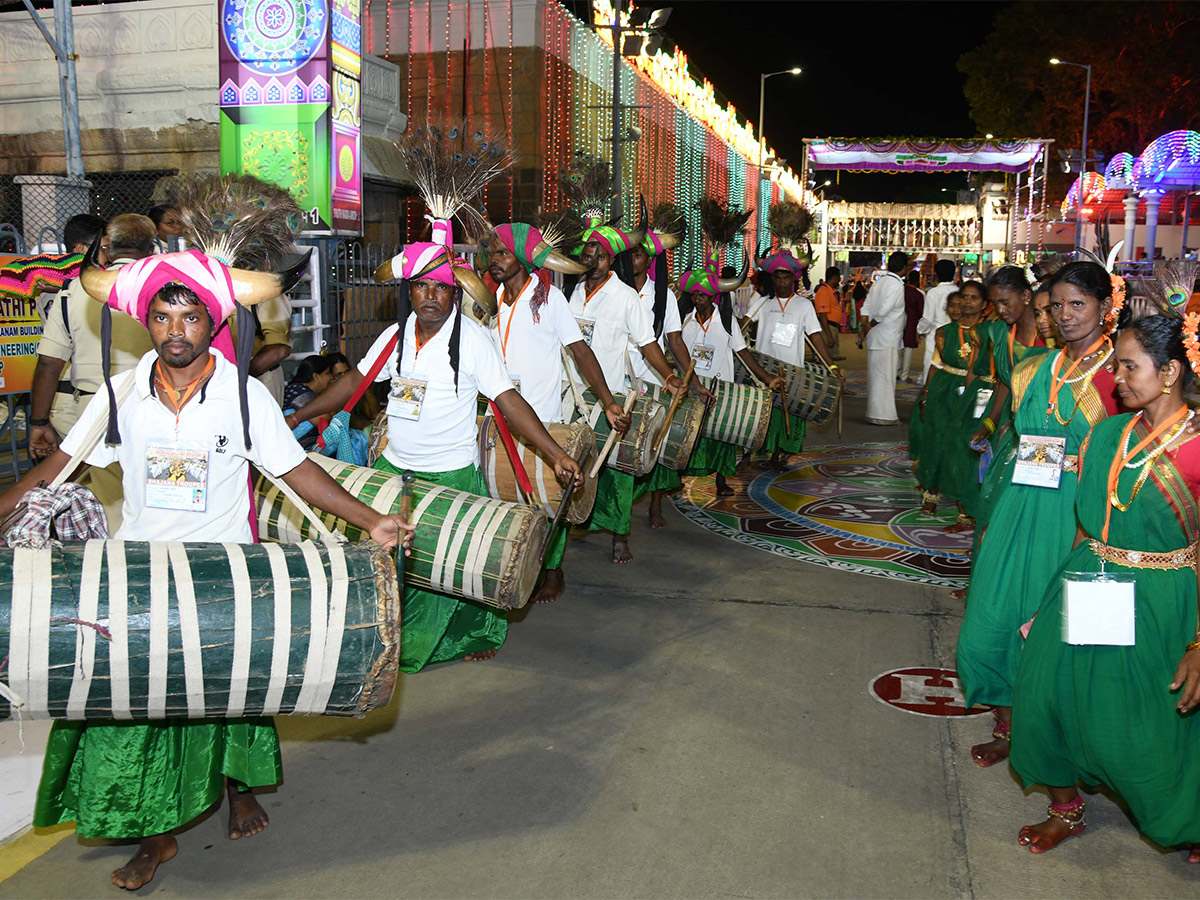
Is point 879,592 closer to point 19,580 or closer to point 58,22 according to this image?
point 19,580

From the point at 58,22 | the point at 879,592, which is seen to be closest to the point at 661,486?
the point at 879,592

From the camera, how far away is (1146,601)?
3.22 m

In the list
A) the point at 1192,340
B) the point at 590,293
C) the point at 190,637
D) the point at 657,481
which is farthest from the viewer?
the point at 657,481

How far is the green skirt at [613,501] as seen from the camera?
259 inches

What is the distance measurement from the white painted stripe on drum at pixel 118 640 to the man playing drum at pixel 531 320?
311 cm

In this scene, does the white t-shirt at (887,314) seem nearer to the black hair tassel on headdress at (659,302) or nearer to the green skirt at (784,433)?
the green skirt at (784,433)

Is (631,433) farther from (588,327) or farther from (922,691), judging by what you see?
(922,691)

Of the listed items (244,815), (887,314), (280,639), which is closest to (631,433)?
(244,815)

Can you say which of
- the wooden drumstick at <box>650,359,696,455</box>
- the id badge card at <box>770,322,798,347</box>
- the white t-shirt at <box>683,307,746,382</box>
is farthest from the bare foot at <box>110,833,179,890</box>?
the id badge card at <box>770,322,798,347</box>

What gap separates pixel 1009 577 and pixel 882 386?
9.30 meters

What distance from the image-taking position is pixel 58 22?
11289mm

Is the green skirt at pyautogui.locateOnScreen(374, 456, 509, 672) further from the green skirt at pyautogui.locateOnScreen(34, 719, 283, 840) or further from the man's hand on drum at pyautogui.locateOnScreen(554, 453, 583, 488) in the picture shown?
the green skirt at pyautogui.locateOnScreen(34, 719, 283, 840)

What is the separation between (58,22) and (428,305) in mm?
9288

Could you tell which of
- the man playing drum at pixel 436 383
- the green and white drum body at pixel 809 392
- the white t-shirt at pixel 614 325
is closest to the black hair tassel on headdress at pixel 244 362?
the man playing drum at pixel 436 383
